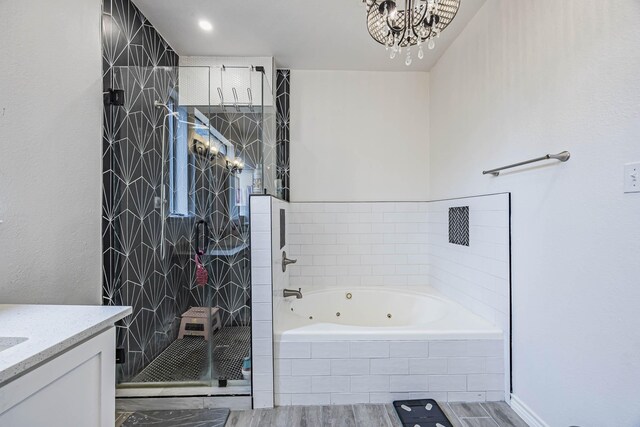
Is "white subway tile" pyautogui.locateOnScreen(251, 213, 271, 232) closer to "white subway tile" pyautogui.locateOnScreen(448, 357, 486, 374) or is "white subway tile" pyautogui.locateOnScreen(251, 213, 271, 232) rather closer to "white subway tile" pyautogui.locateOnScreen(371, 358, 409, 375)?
"white subway tile" pyautogui.locateOnScreen(371, 358, 409, 375)

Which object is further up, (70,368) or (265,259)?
(265,259)

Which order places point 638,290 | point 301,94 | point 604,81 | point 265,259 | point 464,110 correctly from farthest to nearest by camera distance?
point 301,94
point 464,110
point 265,259
point 604,81
point 638,290

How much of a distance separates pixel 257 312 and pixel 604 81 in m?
2.07

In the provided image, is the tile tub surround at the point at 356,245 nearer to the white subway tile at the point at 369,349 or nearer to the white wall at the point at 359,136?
the white wall at the point at 359,136

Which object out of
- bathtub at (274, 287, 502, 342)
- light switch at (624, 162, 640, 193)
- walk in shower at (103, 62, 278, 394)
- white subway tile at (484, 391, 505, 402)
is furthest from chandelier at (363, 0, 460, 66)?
white subway tile at (484, 391, 505, 402)

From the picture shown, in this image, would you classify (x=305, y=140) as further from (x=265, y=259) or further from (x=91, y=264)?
(x=91, y=264)

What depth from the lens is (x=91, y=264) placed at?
1753mm

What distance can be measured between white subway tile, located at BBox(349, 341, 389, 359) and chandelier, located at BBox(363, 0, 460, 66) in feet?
5.23

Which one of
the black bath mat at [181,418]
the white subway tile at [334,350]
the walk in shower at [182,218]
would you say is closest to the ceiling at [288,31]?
the walk in shower at [182,218]

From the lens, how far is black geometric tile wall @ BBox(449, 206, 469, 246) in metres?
2.27

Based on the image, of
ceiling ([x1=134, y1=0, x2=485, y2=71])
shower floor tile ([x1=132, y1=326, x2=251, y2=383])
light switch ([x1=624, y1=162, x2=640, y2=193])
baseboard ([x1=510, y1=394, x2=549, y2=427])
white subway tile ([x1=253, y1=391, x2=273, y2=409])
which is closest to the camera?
light switch ([x1=624, y1=162, x2=640, y2=193])

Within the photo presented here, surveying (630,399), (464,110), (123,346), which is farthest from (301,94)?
(630,399)

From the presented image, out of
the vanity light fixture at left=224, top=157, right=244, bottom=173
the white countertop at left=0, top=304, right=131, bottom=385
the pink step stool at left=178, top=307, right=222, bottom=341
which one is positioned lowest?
the pink step stool at left=178, top=307, right=222, bottom=341

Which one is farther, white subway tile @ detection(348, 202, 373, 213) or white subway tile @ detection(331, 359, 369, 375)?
white subway tile @ detection(348, 202, 373, 213)
